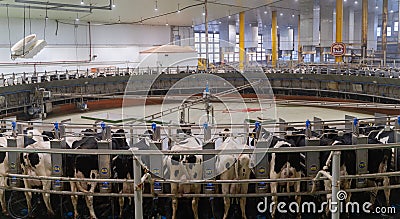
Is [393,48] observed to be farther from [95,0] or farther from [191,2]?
[95,0]

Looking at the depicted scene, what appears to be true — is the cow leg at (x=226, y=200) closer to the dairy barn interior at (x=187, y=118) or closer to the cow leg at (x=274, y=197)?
the dairy barn interior at (x=187, y=118)

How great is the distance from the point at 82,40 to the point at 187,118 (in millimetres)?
13371

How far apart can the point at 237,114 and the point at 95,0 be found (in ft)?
23.6

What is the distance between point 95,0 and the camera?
16031mm

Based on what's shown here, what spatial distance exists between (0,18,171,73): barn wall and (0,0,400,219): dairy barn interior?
69 millimetres

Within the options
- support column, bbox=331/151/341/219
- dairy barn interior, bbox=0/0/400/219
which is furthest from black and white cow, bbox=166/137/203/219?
support column, bbox=331/151/341/219

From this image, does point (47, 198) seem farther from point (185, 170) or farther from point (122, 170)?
point (185, 170)

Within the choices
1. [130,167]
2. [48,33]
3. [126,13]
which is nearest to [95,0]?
[126,13]

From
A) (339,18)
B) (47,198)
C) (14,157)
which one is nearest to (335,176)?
(47,198)

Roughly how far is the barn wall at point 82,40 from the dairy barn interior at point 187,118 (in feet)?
0.23

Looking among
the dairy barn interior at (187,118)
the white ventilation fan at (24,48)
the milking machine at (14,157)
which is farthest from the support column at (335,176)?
the white ventilation fan at (24,48)

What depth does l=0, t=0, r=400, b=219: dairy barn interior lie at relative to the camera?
4688 mm

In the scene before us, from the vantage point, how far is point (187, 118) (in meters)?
12.6

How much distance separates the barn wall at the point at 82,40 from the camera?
19.3 m
